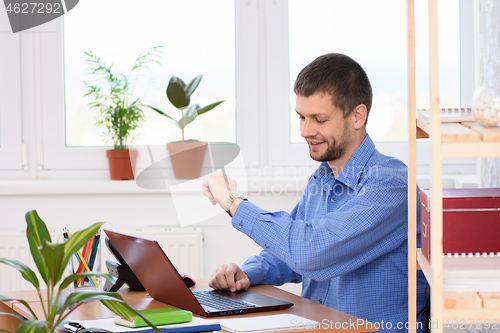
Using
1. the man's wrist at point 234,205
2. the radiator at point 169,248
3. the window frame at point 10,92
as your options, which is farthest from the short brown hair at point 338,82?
the window frame at point 10,92

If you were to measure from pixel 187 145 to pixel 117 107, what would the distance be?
1.18 feet

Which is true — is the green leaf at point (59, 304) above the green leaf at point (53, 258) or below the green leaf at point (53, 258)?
below

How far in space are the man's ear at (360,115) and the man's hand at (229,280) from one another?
560 millimetres

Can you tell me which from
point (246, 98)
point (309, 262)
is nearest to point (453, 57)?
point (246, 98)

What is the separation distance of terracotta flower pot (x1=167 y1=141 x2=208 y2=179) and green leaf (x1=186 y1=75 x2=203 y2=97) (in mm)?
227

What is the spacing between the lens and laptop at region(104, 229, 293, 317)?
1223 millimetres

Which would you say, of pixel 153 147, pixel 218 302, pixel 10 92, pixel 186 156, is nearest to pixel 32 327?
pixel 218 302

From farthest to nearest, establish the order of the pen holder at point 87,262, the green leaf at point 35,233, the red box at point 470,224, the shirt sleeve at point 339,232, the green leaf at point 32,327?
the pen holder at point 87,262 → the shirt sleeve at point 339,232 → the red box at point 470,224 → the green leaf at point 35,233 → the green leaf at point 32,327

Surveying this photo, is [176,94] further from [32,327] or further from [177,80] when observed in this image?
[32,327]

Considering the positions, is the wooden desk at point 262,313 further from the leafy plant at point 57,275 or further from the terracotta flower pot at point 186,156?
the terracotta flower pot at point 186,156

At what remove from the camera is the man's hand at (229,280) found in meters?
1.49

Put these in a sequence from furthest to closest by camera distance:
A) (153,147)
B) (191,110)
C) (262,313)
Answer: (153,147)
(191,110)
(262,313)

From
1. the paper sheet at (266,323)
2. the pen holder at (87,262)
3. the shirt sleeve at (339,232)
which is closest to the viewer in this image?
the paper sheet at (266,323)

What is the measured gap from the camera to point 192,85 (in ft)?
8.02
